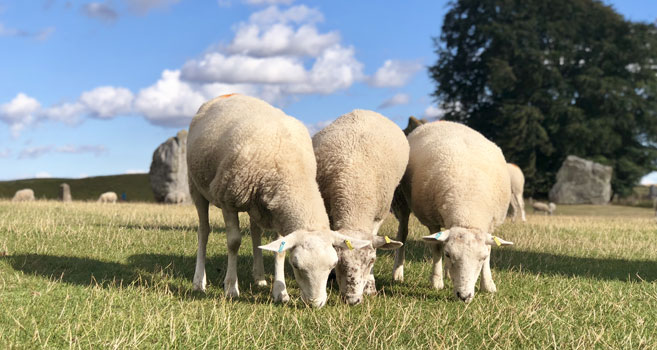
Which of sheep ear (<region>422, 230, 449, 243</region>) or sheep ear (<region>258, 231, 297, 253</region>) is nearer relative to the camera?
sheep ear (<region>258, 231, 297, 253</region>)

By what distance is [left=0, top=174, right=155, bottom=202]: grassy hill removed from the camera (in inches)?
1667

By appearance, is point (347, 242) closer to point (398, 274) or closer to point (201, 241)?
point (201, 241)

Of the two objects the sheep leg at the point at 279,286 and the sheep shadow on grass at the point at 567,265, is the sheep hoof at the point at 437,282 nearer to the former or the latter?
the sheep shadow on grass at the point at 567,265

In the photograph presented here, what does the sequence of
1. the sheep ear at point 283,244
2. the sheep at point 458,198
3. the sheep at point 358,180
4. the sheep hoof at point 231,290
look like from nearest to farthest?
the sheep ear at point 283,244, the sheep at point 358,180, the sheep at point 458,198, the sheep hoof at point 231,290

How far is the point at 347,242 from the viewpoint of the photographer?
18.5 ft

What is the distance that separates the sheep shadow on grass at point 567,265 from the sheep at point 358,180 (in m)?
2.28

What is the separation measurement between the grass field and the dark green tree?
2574cm

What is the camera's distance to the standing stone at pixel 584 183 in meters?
31.4

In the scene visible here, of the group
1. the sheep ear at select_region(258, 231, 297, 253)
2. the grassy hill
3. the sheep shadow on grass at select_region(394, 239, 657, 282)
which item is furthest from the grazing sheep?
the sheep ear at select_region(258, 231, 297, 253)

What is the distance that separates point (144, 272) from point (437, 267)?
13.1 feet

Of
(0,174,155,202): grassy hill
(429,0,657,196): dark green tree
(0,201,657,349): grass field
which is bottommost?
(0,201,657,349): grass field

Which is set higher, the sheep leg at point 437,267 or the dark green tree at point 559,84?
the dark green tree at point 559,84

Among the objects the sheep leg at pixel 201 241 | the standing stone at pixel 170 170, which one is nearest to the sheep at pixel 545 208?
the standing stone at pixel 170 170

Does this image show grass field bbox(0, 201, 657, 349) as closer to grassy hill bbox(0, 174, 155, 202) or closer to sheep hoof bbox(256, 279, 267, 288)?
sheep hoof bbox(256, 279, 267, 288)
